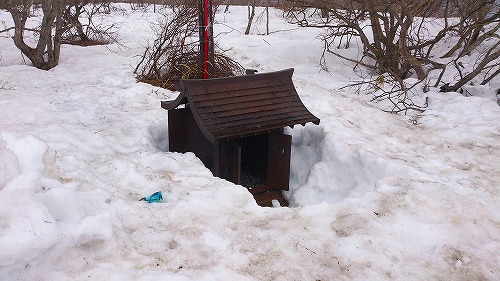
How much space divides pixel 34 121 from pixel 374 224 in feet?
11.2

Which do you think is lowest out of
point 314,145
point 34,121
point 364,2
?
point 314,145

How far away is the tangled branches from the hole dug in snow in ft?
8.30

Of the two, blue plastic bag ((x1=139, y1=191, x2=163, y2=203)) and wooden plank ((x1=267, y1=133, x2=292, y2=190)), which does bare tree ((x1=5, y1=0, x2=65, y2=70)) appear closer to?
wooden plank ((x1=267, y1=133, x2=292, y2=190))

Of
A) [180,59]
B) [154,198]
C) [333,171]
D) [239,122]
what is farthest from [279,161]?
[180,59]

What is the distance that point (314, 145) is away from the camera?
468 centimetres

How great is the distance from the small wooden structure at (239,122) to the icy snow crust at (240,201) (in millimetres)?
274

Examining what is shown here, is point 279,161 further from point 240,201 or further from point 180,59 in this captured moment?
point 180,59

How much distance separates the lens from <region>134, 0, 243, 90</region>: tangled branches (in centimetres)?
647

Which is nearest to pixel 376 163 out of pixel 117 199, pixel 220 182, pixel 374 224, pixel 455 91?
pixel 374 224

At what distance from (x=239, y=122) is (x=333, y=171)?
43.3 inches

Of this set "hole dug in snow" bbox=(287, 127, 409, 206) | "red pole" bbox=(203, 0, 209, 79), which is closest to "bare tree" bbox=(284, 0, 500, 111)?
"red pole" bbox=(203, 0, 209, 79)

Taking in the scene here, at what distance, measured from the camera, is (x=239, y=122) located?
3.74 meters

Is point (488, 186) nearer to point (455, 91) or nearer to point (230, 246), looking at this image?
point (230, 246)

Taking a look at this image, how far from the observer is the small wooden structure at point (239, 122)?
368 cm
